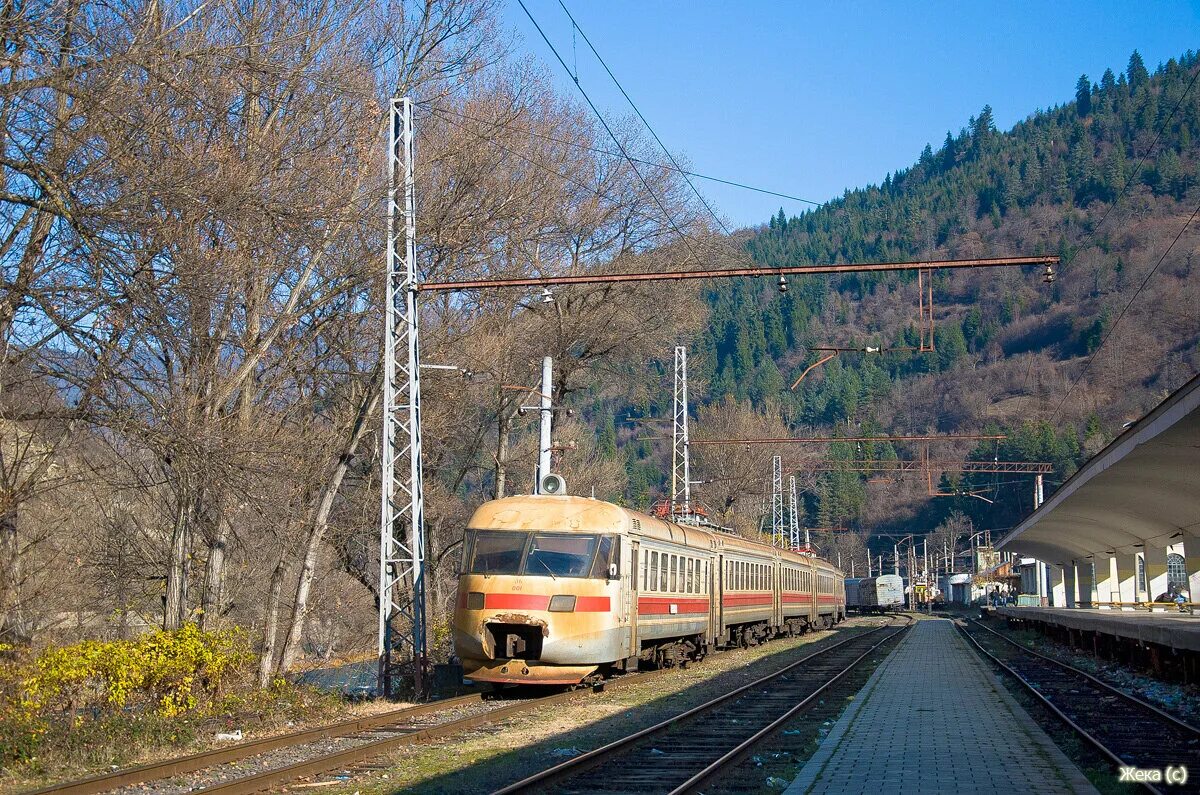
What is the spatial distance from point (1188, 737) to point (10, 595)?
14.3m

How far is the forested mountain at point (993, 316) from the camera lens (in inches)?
2499

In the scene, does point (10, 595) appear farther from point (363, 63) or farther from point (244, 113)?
point (363, 63)

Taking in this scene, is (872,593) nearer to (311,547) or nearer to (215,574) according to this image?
(311,547)

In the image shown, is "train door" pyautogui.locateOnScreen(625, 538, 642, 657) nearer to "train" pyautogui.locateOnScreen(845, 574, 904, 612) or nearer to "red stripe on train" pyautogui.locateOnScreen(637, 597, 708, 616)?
"red stripe on train" pyautogui.locateOnScreen(637, 597, 708, 616)

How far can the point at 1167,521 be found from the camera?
1067 inches

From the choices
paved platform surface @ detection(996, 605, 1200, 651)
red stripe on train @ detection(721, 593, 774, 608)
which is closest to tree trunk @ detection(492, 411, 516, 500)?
red stripe on train @ detection(721, 593, 774, 608)

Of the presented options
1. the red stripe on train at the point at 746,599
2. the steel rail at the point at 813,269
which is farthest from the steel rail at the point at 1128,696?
the red stripe on train at the point at 746,599

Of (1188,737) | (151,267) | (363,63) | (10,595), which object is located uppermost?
(363,63)

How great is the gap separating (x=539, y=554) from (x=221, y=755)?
7.38 m

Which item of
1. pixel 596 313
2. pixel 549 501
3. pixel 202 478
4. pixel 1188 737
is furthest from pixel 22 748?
pixel 596 313

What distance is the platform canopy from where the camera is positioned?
16875 mm

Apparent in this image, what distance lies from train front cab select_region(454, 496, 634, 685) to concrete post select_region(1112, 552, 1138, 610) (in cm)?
2471

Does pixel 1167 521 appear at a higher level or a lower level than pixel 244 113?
lower

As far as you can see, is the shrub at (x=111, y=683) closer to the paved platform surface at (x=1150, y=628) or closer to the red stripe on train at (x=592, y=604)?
the red stripe on train at (x=592, y=604)
